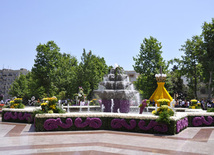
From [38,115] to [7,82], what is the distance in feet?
402

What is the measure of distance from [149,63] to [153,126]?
96.8 ft

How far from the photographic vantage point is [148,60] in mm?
Answer: 41625

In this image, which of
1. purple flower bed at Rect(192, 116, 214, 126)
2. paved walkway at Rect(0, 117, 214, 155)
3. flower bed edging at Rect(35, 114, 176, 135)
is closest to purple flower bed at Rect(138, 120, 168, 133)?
flower bed edging at Rect(35, 114, 176, 135)

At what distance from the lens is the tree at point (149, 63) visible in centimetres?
4056

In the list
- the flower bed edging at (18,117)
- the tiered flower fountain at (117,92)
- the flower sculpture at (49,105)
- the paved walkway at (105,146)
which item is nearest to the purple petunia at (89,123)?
the flower sculpture at (49,105)

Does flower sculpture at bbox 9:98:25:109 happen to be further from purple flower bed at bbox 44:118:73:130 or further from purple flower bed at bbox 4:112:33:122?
purple flower bed at bbox 44:118:73:130

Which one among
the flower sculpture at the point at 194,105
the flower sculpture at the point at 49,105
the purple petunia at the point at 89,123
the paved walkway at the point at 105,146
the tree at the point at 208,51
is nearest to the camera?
the paved walkway at the point at 105,146

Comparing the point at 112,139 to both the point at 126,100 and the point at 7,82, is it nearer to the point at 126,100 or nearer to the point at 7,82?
the point at 126,100

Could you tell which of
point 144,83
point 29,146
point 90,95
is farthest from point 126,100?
point 90,95

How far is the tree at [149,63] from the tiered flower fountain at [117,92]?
72.5ft

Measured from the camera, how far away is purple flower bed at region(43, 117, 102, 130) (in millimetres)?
13555

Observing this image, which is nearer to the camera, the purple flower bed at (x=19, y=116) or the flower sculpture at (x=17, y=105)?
the purple flower bed at (x=19, y=116)

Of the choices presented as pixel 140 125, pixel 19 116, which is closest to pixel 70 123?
pixel 140 125

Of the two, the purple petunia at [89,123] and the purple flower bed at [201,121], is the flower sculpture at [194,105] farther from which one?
the purple petunia at [89,123]
